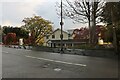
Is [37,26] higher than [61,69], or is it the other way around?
[37,26]

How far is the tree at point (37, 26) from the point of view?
5831 centimetres

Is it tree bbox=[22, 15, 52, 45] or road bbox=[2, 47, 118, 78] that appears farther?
tree bbox=[22, 15, 52, 45]

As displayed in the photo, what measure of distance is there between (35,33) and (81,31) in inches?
463

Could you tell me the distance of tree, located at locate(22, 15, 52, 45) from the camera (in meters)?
58.3

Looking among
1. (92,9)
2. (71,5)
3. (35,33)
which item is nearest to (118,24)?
(92,9)

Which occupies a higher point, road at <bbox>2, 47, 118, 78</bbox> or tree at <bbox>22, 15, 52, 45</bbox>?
tree at <bbox>22, 15, 52, 45</bbox>

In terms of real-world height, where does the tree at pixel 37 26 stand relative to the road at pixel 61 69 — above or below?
above

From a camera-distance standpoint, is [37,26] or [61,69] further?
[37,26]

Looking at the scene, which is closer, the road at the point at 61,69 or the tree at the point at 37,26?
the road at the point at 61,69

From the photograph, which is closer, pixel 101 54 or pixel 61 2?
pixel 101 54

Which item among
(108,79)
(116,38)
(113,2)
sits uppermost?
(113,2)

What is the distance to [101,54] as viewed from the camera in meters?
22.4

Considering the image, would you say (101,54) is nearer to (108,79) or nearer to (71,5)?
(71,5)

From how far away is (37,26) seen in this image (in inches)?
2302
